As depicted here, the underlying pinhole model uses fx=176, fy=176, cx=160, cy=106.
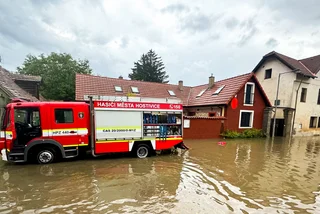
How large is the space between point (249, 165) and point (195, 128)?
281 inches

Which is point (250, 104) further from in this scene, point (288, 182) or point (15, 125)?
point (15, 125)

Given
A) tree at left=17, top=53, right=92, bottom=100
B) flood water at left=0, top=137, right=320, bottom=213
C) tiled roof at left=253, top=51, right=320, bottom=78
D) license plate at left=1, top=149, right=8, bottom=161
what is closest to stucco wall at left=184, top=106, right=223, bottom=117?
flood water at left=0, top=137, right=320, bottom=213

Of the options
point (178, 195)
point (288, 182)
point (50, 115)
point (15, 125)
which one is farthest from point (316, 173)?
point (15, 125)

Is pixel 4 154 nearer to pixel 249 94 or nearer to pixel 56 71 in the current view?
pixel 249 94

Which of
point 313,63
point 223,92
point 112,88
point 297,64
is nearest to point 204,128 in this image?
point 223,92

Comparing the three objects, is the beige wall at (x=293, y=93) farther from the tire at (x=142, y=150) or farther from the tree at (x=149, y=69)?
the tree at (x=149, y=69)

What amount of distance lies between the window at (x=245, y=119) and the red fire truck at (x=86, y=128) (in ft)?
35.8

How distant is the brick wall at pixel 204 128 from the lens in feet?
48.4

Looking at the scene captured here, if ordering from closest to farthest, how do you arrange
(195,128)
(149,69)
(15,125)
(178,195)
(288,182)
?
(178,195), (288,182), (15,125), (195,128), (149,69)

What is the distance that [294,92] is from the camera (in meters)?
19.3

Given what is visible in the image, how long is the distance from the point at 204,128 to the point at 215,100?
394cm

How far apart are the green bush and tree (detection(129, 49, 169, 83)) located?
32.2 m

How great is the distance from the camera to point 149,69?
1838 inches

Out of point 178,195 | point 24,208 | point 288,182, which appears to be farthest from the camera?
point 288,182
